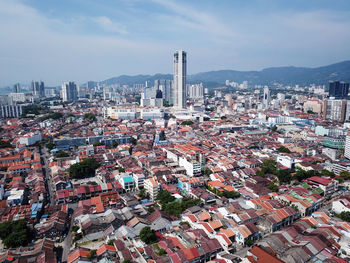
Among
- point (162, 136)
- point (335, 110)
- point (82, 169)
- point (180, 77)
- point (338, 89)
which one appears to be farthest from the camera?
point (338, 89)

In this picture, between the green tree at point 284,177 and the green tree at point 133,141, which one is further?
the green tree at point 133,141

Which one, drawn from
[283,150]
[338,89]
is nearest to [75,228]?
[283,150]

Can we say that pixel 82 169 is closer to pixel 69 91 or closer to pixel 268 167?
pixel 268 167

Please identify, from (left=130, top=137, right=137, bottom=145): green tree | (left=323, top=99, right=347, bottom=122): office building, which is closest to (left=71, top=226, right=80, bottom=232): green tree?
(left=130, top=137, right=137, bottom=145): green tree

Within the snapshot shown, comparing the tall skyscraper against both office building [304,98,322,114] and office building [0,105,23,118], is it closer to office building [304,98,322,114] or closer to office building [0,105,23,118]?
office building [304,98,322,114]

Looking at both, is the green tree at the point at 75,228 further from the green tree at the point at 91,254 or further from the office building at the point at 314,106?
the office building at the point at 314,106

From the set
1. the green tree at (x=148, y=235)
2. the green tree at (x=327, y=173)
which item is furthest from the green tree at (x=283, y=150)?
the green tree at (x=148, y=235)

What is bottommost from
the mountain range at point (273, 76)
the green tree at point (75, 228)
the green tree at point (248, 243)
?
the green tree at point (248, 243)
